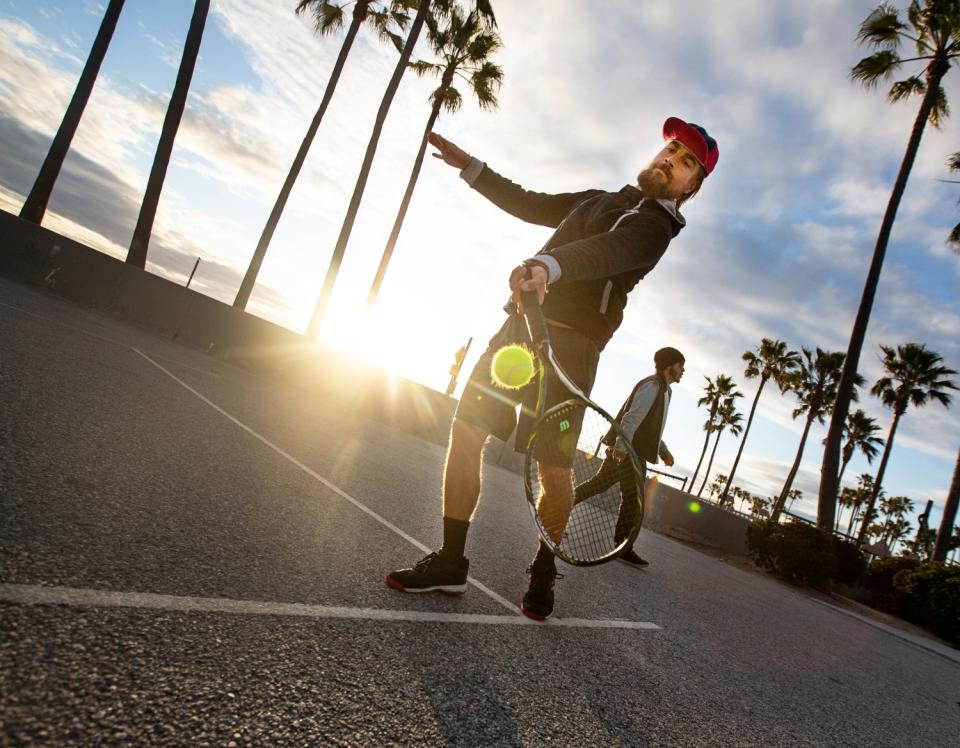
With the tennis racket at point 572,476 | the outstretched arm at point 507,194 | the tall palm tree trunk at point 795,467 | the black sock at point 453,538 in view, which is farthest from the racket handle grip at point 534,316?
the tall palm tree trunk at point 795,467

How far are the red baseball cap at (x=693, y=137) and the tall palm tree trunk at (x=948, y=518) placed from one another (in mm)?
22628

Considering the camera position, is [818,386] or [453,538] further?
[818,386]

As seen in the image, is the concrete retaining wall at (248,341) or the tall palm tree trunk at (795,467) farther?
the tall palm tree trunk at (795,467)

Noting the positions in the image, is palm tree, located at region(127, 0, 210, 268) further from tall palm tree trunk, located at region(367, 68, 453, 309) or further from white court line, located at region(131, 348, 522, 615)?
white court line, located at region(131, 348, 522, 615)

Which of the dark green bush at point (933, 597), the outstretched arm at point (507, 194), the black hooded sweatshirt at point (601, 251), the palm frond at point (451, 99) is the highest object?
the palm frond at point (451, 99)

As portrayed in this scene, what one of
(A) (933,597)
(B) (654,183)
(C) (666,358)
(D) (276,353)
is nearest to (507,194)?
(B) (654,183)

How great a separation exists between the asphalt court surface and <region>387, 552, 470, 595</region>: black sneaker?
6cm

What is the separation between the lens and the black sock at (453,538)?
2592mm

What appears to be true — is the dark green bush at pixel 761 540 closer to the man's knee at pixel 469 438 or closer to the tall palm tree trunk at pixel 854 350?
the tall palm tree trunk at pixel 854 350

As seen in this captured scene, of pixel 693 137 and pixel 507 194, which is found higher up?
pixel 693 137

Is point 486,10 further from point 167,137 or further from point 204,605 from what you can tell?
point 204,605

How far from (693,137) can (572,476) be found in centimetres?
198

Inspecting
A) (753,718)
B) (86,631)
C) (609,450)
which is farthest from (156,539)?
(753,718)

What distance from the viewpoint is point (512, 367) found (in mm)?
2619
